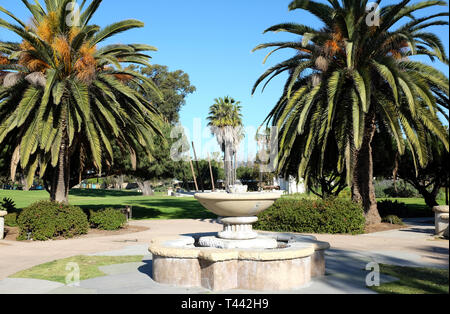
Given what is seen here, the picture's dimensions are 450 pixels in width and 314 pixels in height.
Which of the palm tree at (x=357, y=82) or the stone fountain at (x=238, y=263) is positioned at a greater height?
the palm tree at (x=357, y=82)

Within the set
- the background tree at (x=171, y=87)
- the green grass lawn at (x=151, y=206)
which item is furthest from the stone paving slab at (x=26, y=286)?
the background tree at (x=171, y=87)

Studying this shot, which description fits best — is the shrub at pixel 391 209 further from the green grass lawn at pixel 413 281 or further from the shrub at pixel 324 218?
the green grass lawn at pixel 413 281

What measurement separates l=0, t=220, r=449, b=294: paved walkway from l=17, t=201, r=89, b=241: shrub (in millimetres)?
691

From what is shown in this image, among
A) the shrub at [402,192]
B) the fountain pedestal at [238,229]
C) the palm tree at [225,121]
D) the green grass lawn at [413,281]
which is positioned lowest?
the green grass lawn at [413,281]

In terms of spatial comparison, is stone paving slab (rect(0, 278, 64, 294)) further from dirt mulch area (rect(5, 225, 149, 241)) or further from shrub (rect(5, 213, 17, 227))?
shrub (rect(5, 213, 17, 227))

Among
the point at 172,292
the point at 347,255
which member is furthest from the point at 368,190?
the point at 172,292

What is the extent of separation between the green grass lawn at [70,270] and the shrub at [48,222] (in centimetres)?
446

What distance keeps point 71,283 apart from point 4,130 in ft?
31.8

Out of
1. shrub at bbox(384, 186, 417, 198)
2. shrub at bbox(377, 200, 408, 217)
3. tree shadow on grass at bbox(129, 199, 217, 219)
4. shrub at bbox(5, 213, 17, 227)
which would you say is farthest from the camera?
shrub at bbox(384, 186, 417, 198)

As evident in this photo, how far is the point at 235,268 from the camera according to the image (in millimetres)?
6516

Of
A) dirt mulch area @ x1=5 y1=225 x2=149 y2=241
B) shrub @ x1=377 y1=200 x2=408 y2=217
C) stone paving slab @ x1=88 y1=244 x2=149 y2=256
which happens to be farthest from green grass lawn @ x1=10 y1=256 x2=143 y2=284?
shrub @ x1=377 y1=200 x2=408 y2=217

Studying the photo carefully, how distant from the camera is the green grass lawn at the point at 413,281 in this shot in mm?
6117

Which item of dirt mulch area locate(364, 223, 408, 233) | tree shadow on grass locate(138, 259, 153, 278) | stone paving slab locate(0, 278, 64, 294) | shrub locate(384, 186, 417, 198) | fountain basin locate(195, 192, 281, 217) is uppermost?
shrub locate(384, 186, 417, 198)

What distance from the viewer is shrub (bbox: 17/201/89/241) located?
13.4 m
